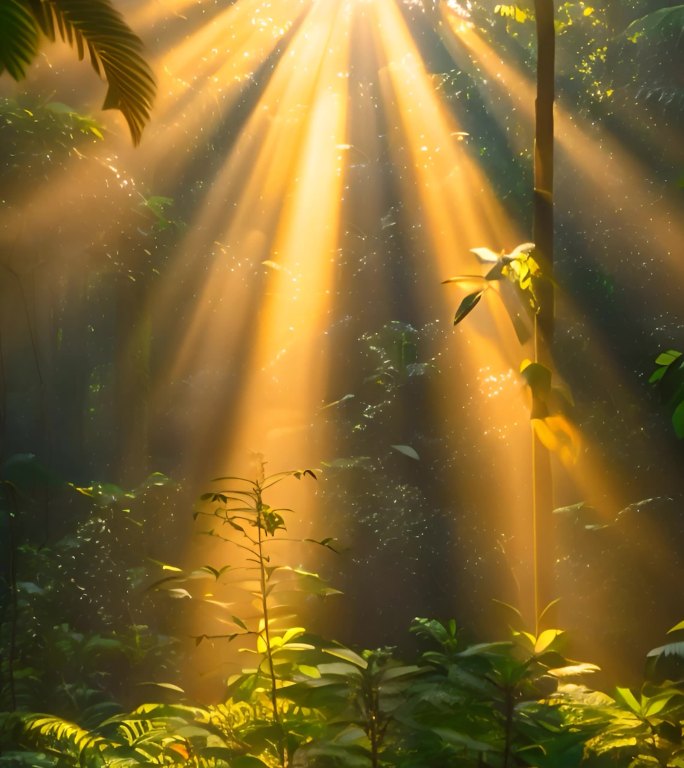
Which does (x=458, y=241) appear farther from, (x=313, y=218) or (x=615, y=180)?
(x=313, y=218)

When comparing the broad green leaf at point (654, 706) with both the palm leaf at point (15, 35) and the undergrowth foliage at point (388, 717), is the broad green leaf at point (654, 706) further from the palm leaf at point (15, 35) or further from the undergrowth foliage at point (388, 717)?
the palm leaf at point (15, 35)

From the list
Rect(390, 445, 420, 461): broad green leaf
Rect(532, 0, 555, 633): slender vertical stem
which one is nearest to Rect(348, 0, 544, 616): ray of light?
Rect(390, 445, 420, 461): broad green leaf

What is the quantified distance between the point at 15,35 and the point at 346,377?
327 inches

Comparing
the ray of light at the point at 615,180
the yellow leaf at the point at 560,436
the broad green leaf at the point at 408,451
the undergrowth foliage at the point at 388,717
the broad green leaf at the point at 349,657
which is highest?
the ray of light at the point at 615,180

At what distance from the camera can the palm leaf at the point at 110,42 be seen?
Result: 305 cm

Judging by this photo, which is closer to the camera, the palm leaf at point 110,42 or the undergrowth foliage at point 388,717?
the undergrowth foliage at point 388,717

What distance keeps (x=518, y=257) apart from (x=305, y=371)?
8.34m

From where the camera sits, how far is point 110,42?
314 cm

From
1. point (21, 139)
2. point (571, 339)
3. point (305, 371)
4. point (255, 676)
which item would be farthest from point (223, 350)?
point (255, 676)

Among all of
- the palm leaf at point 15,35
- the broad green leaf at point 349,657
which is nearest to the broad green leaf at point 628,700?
the broad green leaf at point 349,657

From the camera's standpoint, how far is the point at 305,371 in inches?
449

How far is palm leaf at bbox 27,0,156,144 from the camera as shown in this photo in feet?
10.00

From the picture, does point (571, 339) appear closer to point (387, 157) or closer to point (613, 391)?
point (613, 391)

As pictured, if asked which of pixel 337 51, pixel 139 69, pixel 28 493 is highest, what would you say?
pixel 337 51
